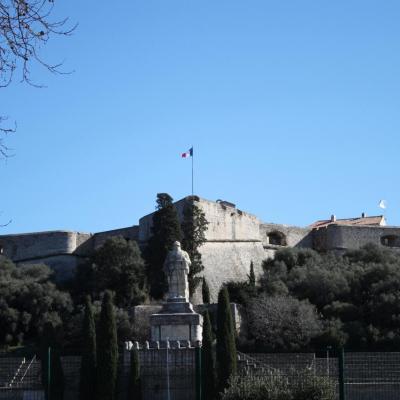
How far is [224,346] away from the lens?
996 inches

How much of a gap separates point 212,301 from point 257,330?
9707 mm

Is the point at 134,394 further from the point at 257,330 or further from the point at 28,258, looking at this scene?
the point at 28,258

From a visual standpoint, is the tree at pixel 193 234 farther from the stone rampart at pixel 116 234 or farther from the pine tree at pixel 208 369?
the pine tree at pixel 208 369

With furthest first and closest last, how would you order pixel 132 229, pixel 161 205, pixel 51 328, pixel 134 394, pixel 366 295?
1. pixel 132 229
2. pixel 161 205
3. pixel 366 295
4. pixel 51 328
5. pixel 134 394

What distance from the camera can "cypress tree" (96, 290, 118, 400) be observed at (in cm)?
2550

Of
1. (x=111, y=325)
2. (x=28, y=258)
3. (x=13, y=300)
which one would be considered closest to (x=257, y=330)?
(x=13, y=300)

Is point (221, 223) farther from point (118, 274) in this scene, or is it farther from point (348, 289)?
point (348, 289)

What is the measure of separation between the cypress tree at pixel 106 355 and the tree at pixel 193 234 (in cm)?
2273

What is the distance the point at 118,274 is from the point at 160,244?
287cm

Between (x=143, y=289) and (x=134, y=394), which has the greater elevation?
(x=143, y=289)

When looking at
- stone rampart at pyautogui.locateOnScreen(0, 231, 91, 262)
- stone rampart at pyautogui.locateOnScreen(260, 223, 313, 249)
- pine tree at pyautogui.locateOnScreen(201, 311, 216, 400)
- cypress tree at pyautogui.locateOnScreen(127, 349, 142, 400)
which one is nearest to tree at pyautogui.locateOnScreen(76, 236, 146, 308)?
stone rampart at pyautogui.locateOnScreen(0, 231, 91, 262)

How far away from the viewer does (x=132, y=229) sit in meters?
61.9

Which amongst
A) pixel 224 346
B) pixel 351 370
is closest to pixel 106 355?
pixel 224 346

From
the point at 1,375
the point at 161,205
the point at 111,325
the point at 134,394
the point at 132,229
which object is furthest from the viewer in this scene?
the point at 132,229
